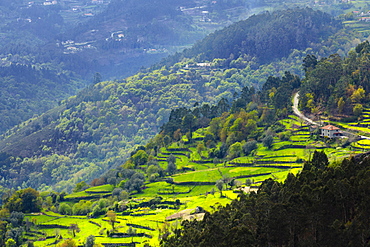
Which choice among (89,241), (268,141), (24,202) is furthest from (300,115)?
(24,202)

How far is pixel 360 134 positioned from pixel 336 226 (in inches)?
2168

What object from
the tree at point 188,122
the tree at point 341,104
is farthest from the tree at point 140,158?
the tree at point 341,104

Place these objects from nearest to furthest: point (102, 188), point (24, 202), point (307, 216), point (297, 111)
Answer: point (307, 216) < point (24, 202) < point (297, 111) < point (102, 188)

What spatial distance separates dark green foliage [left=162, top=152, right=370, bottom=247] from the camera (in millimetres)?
61719

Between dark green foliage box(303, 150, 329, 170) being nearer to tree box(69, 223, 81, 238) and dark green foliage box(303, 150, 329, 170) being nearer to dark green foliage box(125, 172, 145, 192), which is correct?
tree box(69, 223, 81, 238)

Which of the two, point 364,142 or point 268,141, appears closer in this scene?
point 364,142

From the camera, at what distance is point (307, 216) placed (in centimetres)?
6512

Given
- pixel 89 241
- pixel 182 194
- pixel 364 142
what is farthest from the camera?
pixel 182 194

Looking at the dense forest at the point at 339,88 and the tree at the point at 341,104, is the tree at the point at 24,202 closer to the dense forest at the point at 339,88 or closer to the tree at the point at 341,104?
the dense forest at the point at 339,88

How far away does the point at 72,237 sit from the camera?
105m

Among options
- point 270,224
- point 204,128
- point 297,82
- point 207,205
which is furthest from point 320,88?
point 270,224

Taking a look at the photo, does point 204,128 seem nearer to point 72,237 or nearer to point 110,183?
point 110,183

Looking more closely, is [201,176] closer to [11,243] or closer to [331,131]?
[331,131]

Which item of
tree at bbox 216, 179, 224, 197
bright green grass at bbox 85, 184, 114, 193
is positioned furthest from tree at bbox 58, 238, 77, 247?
bright green grass at bbox 85, 184, 114, 193
